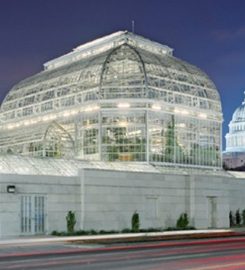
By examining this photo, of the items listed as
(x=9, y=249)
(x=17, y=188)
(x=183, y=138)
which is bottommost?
(x=9, y=249)

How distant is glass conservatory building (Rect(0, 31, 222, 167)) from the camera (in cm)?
6284

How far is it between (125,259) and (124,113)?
123ft

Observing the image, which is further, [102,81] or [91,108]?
[91,108]

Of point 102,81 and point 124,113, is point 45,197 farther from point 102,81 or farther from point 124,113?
point 102,81

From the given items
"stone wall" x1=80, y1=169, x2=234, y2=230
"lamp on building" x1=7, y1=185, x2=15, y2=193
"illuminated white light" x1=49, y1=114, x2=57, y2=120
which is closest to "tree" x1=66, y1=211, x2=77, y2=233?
"stone wall" x1=80, y1=169, x2=234, y2=230

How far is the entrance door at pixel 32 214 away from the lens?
46.6 metres

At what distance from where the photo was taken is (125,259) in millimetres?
26297

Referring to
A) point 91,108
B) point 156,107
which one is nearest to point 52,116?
point 91,108

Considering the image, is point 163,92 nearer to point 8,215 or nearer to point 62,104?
point 62,104

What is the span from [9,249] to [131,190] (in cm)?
2270

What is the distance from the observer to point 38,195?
157 ft

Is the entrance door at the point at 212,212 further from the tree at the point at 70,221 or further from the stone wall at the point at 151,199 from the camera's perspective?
the tree at the point at 70,221

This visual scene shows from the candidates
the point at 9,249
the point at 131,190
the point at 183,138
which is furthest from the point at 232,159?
the point at 9,249

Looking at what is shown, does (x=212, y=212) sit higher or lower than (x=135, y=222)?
higher
